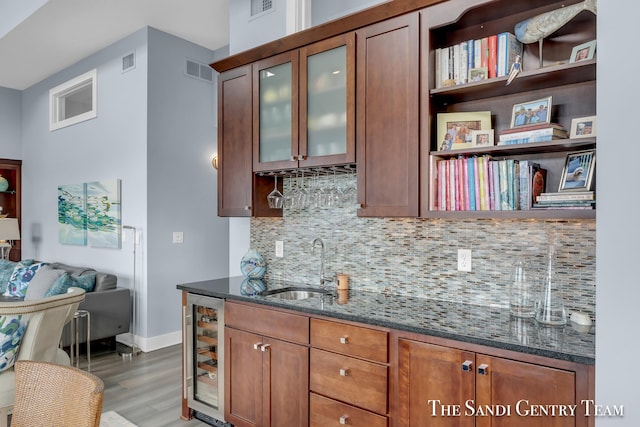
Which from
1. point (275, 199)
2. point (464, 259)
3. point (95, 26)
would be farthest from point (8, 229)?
point (464, 259)

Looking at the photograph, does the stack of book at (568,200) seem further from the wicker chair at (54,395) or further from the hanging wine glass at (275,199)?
A: the wicker chair at (54,395)

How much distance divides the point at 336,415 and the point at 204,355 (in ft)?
3.82

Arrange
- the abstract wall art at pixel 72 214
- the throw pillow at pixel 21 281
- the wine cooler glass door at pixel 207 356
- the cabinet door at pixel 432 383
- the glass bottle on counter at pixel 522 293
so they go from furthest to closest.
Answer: the abstract wall art at pixel 72 214, the throw pillow at pixel 21 281, the wine cooler glass door at pixel 207 356, the glass bottle on counter at pixel 522 293, the cabinet door at pixel 432 383

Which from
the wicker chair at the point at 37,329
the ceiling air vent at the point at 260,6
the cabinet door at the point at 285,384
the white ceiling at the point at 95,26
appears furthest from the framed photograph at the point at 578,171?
the white ceiling at the point at 95,26

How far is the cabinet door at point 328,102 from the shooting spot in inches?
99.0

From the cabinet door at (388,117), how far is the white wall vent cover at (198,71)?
10.00 ft

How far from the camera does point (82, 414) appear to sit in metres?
1.27

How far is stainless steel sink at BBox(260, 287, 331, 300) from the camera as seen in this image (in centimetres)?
287

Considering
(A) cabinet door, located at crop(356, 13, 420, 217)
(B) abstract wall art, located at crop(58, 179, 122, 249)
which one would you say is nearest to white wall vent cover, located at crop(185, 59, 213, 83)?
(B) abstract wall art, located at crop(58, 179, 122, 249)

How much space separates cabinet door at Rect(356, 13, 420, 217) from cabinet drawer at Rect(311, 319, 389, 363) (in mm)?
649

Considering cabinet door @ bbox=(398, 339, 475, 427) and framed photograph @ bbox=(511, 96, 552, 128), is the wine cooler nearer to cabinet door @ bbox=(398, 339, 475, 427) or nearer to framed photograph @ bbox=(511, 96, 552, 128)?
cabinet door @ bbox=(398, 339, 475, 427)
